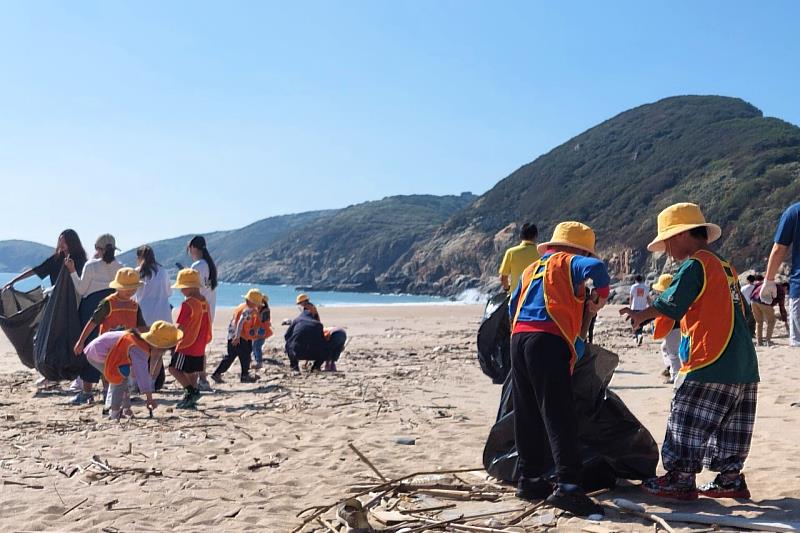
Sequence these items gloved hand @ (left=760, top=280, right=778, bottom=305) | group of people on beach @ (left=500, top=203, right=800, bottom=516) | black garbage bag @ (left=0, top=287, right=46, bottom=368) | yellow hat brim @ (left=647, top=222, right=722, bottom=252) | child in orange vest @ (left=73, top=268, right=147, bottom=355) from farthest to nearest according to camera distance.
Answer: black garbage bag @ (left=0, top=287, right=46, bottom=368) → child in orange vest @ (left=73, top=268, right=147, bottom=355) → gloved hand @ (left=760, top=280, right=778, bottom=305) → yellow hat brim @ (left=647, top=222, right=722, bottom=252) → group of people on beach @ (left=500, top=203, right=800, bottom=516)

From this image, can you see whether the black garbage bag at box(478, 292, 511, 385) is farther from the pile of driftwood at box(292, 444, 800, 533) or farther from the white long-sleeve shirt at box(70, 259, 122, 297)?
the white long-sleeve shirt at box(70, 259, 122, 297)

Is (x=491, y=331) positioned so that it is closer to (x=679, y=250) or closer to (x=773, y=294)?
(x=773, y=294)

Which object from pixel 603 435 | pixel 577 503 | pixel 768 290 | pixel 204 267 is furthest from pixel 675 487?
pixel 204 267

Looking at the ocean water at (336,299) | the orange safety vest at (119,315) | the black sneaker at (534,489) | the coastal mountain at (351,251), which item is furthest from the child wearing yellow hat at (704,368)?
the coastal mountain at (351,251)

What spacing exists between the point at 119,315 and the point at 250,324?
2111 millimetres

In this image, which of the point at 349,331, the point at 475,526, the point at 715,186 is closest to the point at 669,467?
the point at 475,526

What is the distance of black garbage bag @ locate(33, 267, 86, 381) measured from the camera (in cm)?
790

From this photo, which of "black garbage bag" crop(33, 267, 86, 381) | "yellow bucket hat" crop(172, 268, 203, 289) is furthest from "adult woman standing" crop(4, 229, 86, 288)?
"yellow bucket hat" crop(172, 268, 203, 289)

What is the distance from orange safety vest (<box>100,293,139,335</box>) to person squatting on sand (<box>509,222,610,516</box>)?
4.71m

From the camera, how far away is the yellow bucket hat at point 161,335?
6.77 meters

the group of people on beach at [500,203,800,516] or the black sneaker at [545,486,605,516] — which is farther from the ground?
the group of people on beach at [500,203,800,516]

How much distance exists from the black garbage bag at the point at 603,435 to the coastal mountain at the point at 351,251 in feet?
238

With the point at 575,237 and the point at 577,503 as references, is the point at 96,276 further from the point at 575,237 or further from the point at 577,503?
the point at 577,503

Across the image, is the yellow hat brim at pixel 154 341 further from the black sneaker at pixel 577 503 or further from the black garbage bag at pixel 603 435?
the black sneaker at pixel 577 503
